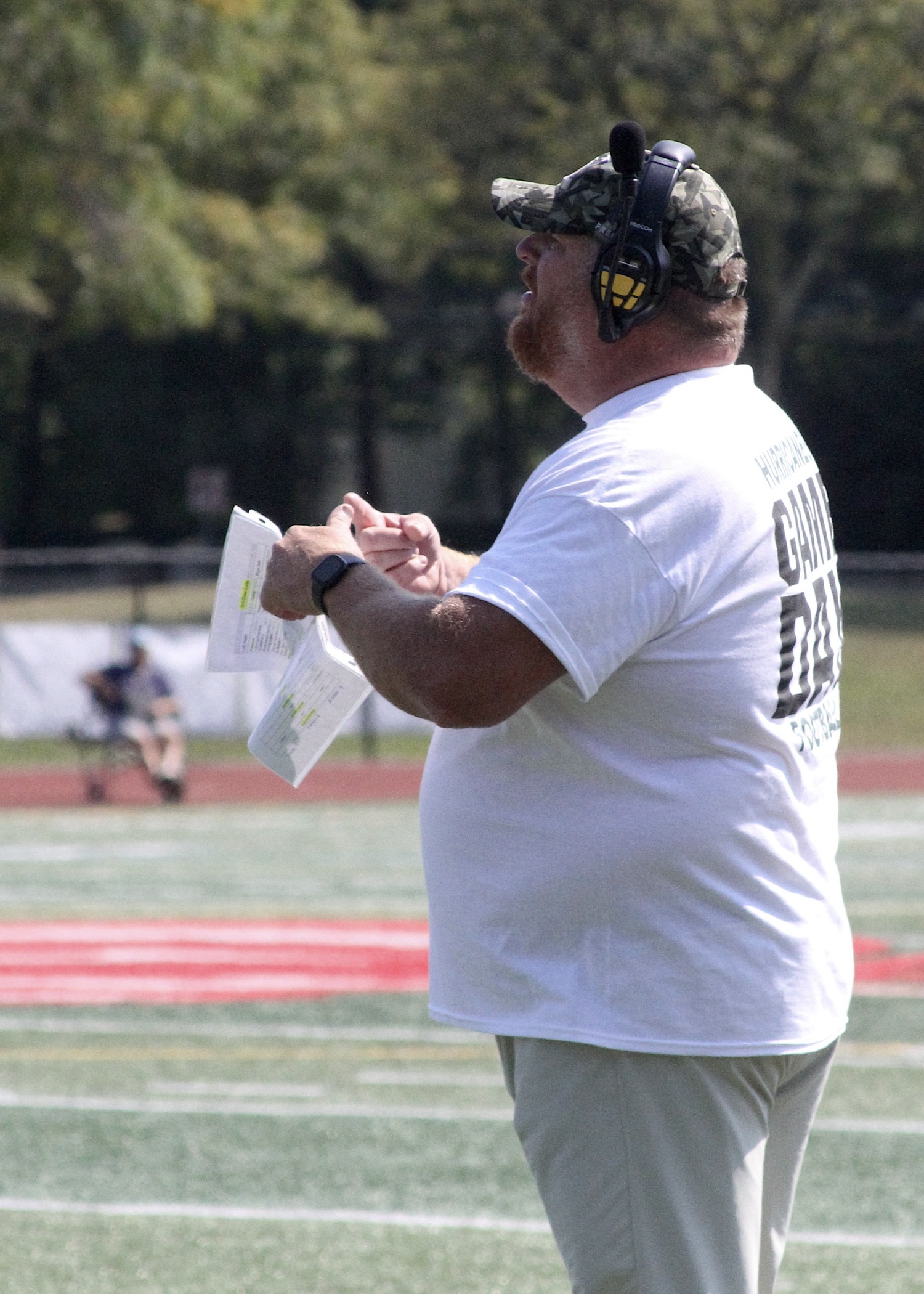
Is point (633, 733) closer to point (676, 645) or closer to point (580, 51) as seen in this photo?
point (676, 645)

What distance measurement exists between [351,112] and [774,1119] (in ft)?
113

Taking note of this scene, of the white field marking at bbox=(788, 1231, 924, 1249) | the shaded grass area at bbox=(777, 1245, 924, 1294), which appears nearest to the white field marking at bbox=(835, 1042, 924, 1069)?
the white field marking at bbox=(788, 1231, 924, 1249)

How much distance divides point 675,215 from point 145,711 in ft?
53.6

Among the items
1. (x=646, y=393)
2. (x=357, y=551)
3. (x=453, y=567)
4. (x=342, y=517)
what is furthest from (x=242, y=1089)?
(x=646, y=393)

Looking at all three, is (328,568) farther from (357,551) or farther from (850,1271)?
(850,1271)

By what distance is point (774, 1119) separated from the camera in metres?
2.59

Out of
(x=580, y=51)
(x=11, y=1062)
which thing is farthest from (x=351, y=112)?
(x=11, y=1062)

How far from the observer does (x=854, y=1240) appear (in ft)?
16.1

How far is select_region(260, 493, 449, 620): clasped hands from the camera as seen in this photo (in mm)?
2584

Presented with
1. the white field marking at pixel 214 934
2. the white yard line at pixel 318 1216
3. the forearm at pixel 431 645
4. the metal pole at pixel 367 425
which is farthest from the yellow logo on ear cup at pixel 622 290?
the metal pole at pixel 367 425

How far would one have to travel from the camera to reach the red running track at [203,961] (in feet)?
27.3

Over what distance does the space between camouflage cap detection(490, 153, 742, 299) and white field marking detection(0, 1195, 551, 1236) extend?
3203 millimetres

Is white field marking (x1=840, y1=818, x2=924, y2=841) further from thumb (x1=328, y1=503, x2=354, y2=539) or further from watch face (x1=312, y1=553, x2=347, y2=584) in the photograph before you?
watch face (x1=312, y1=553, x2=347, y2=584)

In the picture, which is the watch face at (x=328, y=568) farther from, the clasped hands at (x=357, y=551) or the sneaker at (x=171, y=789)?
the sneaker at (x=171, y=789)
